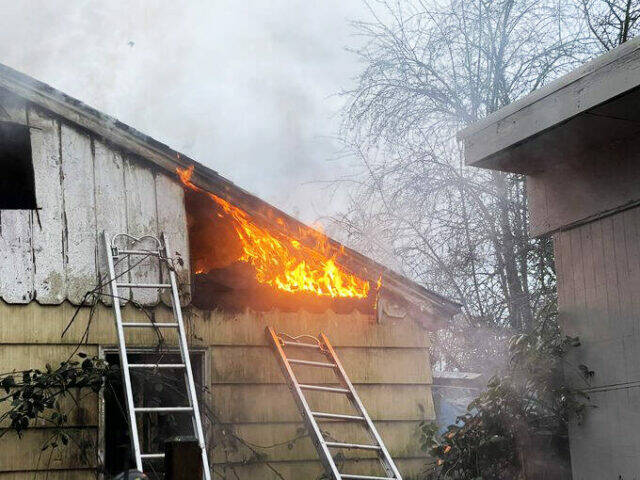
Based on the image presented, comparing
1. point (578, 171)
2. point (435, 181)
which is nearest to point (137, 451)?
point (578, 171)

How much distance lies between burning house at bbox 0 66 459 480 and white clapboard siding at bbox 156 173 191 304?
0.01m

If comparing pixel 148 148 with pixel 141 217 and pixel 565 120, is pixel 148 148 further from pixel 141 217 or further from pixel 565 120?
pixel 565 120

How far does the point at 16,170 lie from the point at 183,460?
4.50 m

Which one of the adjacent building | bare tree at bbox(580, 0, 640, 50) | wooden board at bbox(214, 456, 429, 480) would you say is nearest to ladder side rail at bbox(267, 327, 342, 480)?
wooden board at bbox(214, 456, 429, 480)

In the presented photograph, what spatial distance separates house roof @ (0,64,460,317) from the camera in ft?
23.3

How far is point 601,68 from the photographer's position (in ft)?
19.9

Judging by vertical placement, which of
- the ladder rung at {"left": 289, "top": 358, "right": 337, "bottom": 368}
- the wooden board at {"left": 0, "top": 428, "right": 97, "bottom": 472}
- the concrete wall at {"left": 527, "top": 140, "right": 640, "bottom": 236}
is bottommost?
the wooden board at {"left": 0, "top": 428, "right": 97, "bottom": 472}

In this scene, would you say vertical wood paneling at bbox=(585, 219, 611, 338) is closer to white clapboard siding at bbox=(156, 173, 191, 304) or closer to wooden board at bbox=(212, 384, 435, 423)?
wooden board at bbox=(212, 384, 435, 423)

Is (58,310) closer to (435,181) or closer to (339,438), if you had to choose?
(339,438)

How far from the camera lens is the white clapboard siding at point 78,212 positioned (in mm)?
7004

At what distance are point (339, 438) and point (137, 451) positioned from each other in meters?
2.36

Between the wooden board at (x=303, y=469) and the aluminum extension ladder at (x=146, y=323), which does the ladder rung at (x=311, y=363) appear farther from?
the aluminum extension ladder at (x=146, y=323)

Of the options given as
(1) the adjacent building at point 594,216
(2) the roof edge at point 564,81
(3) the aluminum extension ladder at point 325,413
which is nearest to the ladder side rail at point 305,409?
(3) the aluminum extension ladder at point 325,413

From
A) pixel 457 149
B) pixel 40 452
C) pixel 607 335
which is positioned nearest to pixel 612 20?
pixel 457 149
